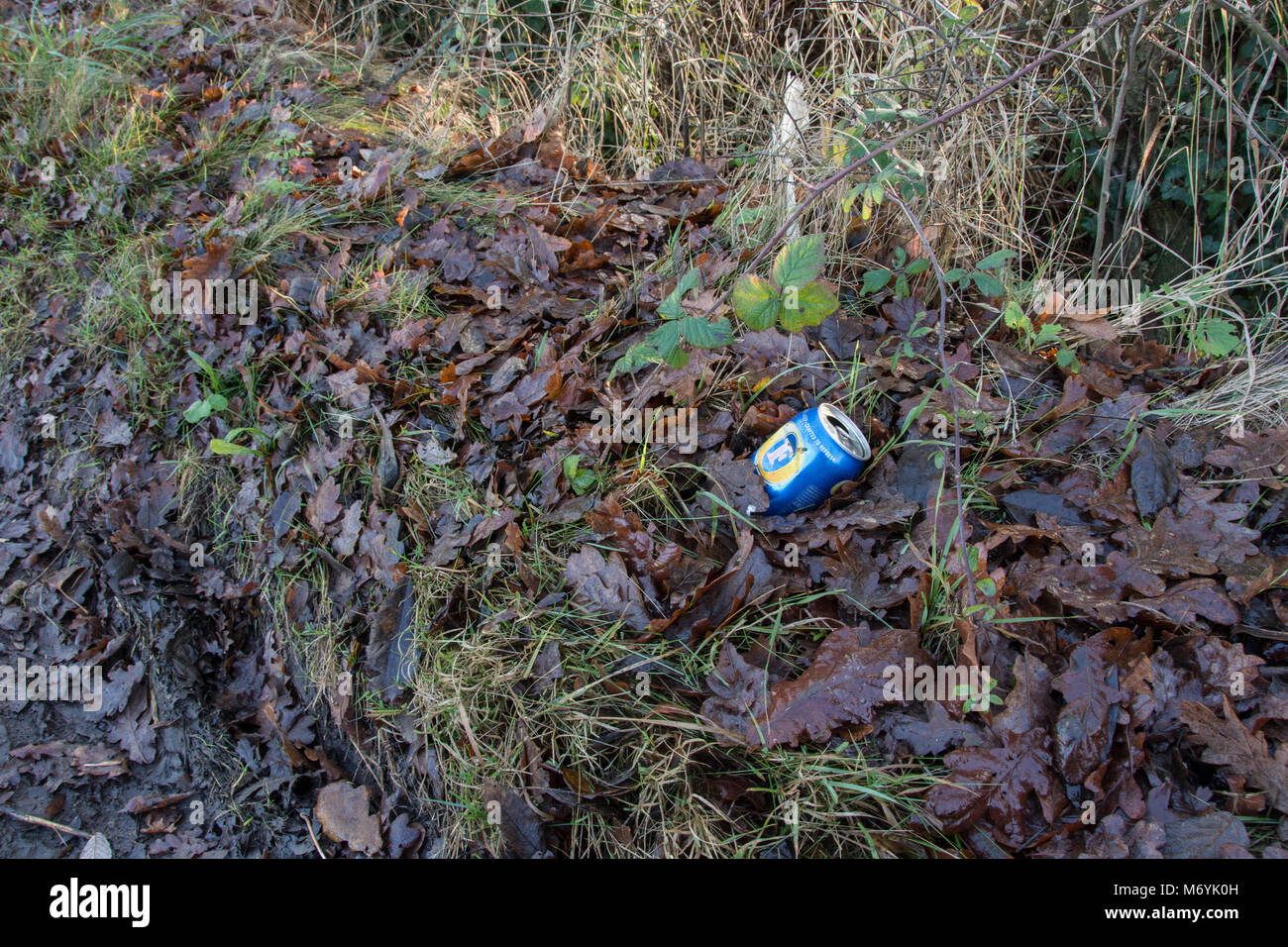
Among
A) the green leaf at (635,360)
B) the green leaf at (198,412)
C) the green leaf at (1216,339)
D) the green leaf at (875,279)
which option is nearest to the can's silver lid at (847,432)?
the green leaf at (635,360)

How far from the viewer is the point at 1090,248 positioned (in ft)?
10.5

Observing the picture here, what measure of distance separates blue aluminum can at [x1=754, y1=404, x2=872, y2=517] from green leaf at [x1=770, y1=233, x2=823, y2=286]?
39 centimetres

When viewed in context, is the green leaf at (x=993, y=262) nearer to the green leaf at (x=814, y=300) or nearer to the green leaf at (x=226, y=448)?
the green leaf at (x=814, y=300)

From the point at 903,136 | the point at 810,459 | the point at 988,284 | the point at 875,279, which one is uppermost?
the point at 903,136

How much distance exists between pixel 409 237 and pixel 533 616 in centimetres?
185

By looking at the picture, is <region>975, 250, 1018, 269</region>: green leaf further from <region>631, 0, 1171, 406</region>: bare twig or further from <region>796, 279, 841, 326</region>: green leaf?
<region>796, 279, 841, 326</region>: green leaf

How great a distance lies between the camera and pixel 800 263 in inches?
75.2

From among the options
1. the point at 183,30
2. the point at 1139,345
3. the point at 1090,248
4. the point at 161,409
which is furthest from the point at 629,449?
the point at 183,30

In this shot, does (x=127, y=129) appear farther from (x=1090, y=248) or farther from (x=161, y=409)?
(x=1090, y=248)

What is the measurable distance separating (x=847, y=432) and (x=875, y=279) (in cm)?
78

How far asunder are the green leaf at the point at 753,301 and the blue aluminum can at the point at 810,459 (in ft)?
1.10

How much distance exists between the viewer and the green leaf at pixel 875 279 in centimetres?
261

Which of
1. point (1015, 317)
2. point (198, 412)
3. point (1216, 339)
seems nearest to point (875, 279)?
point (1015, 317)

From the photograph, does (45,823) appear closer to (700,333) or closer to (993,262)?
(700,333)
